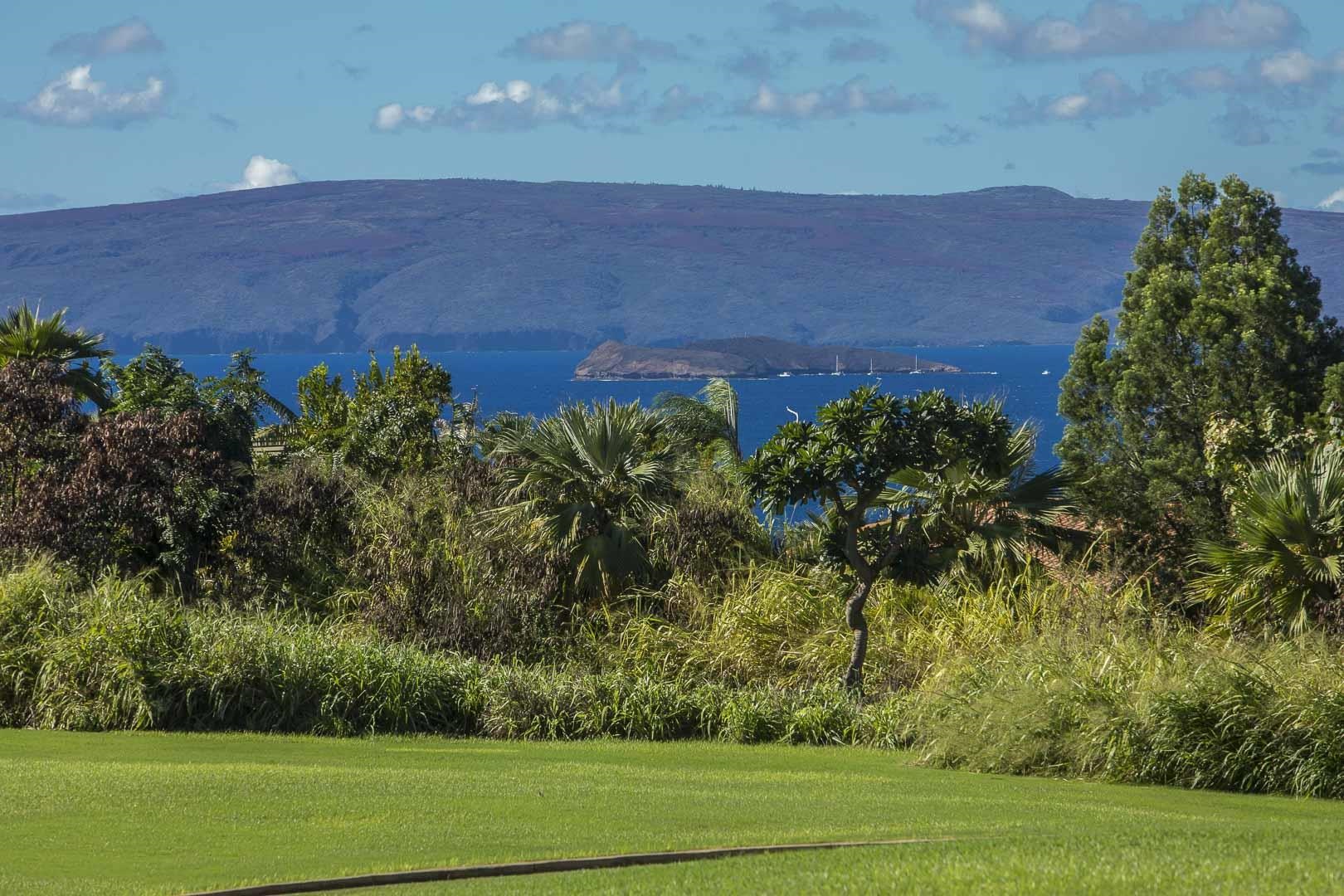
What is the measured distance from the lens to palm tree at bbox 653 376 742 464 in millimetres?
23812

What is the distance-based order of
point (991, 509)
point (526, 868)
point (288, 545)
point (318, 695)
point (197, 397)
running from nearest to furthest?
1. point (526, 868)
2. point (318, 695)
3. point (991, 509)
4. point (288, 545)
5. point (197, 397)

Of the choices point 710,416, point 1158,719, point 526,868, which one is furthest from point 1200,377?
point 526,868

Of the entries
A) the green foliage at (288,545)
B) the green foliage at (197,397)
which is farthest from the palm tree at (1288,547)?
the green foliage at (197,397)

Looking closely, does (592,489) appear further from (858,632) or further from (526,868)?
(526,868)

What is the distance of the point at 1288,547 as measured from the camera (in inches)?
642

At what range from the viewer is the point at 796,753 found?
14047mm

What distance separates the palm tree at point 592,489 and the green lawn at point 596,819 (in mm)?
4550

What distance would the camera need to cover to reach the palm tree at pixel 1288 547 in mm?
16109

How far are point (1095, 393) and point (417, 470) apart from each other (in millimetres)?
9427

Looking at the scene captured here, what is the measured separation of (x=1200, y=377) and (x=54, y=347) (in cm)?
1536

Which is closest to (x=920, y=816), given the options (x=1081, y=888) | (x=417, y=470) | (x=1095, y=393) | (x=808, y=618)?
(x=1081, y=888)

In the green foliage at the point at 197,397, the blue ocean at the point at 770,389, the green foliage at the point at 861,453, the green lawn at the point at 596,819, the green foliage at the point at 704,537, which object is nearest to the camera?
the green lawn at the point at 596,819

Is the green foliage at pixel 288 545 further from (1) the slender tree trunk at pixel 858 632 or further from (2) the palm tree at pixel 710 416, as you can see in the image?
(1) the slender tree trunk at pixel 858 632

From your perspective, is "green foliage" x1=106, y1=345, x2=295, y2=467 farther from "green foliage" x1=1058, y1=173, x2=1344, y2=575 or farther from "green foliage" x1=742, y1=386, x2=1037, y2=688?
"green foliage" x1=1058, y1=173, x2=1344, y2=575
